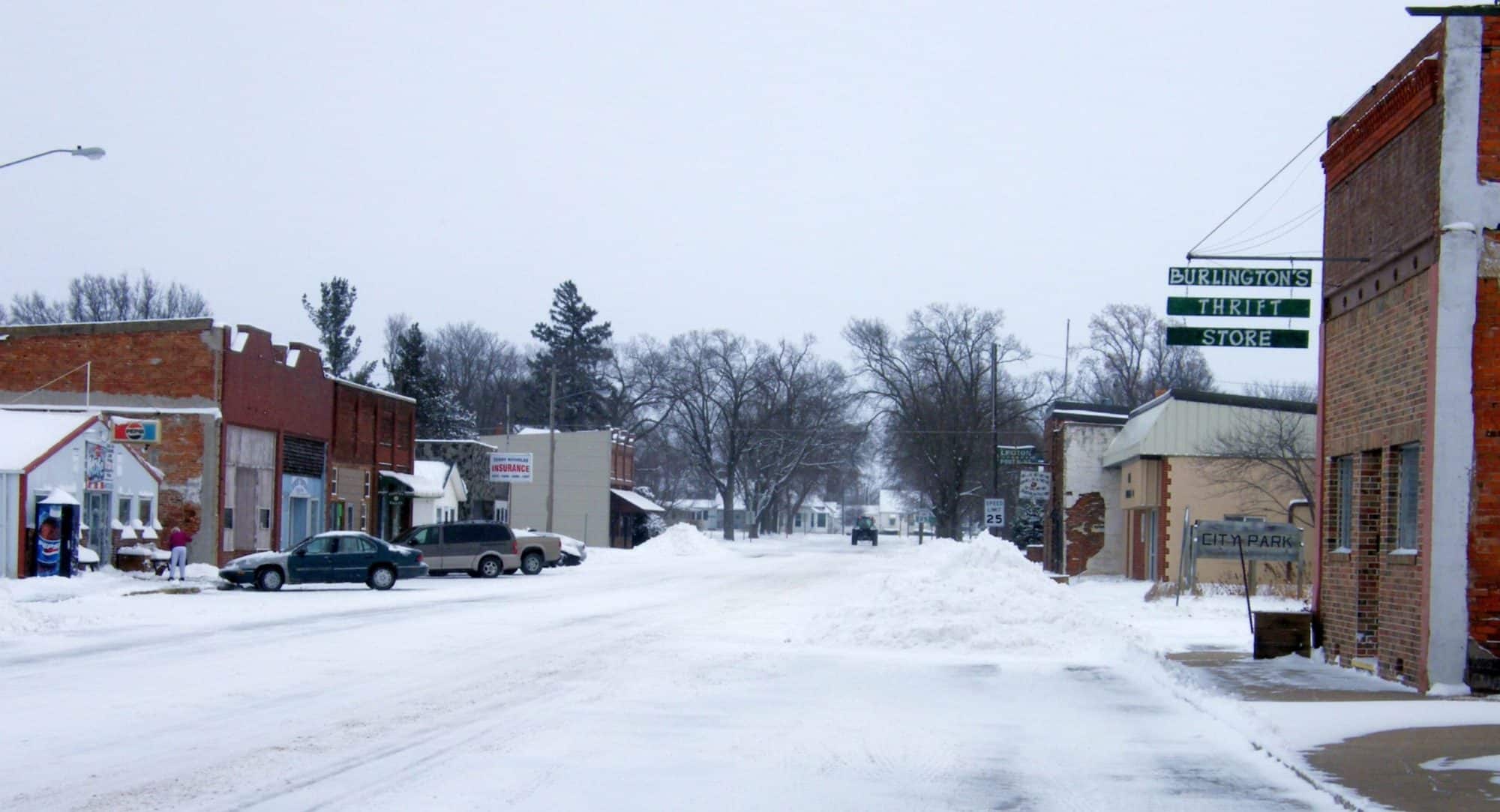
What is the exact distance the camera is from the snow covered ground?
33.0ft

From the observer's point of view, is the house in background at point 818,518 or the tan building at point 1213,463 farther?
the house in background at point 818,518

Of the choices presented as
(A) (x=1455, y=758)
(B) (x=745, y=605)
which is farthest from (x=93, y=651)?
(A) (x=1455, y=758)

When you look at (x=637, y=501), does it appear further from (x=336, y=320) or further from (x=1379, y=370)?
(x=1379, y=370)

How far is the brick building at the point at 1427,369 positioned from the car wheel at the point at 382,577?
79.6 feet

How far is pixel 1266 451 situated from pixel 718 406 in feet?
212

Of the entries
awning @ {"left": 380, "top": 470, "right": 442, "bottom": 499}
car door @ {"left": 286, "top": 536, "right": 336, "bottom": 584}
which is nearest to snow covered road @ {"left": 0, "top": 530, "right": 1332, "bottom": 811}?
car door @ {"left": 286, "top": 536, "right": 336, "bottom": 584}

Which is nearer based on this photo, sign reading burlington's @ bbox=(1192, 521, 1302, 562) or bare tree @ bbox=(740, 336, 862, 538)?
sign reading burlington's @ bbox=(1192, 521, 1302, 562)

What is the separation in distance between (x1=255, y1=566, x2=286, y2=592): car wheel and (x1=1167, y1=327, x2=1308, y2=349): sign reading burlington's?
24.2 m

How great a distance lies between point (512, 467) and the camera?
66688 millimetres

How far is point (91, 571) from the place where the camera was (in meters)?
35.0

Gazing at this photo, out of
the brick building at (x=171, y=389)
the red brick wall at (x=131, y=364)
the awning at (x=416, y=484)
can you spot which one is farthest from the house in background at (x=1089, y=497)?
the red brick wall at (x=131, y=364)

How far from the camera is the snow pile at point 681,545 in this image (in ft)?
220

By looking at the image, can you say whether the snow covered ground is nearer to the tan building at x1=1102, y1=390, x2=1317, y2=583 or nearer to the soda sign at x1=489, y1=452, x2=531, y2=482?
the tan building at x1=1102, y1=390, x2=1317, y2=583

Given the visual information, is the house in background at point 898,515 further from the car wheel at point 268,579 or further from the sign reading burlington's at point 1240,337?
the sign reading burlington's at point 1240,337
